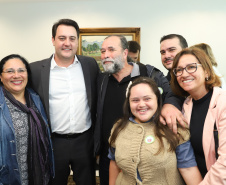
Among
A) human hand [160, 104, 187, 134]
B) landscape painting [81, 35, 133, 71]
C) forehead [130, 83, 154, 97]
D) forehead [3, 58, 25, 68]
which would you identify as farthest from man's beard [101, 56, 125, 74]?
landscape painting [81, 35, 133, 71]

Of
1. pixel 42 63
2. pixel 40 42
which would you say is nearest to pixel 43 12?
pixel 40 42

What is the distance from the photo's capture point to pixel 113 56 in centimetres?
204

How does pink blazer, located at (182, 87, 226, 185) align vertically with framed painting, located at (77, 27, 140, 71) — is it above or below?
below

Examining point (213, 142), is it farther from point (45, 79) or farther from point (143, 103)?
point (45, 79)

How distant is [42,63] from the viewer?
7.16 ft

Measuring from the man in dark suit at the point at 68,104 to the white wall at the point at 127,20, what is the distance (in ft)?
7.01

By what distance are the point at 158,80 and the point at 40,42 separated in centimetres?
318

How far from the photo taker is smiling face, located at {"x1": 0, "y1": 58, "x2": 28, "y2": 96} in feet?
6.07

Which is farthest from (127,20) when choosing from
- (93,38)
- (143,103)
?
(143,103)

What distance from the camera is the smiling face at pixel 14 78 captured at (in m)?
1.85

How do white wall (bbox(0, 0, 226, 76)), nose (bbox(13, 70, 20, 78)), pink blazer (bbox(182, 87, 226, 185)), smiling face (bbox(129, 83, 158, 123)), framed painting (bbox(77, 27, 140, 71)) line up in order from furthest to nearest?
1. framed painting (bbox(77, 27, 140, 71))
2. white wall (bbox(0, 0, 226, 76))
3. nose (bbox(13, 70, 20, 78))
4. smiling face (bbox(129, 83, 158, 123))
5. pink blazer (bbox(182, 87, 226, 185))

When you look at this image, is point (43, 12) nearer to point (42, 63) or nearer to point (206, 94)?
point (42, 63)

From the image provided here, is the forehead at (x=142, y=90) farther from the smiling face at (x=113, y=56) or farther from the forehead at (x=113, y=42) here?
the forehead at (x=113, y=42)

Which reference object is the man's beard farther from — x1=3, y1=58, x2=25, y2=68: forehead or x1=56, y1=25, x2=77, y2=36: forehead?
x1=3, y1=58, x2=25, y2=68: forehead
